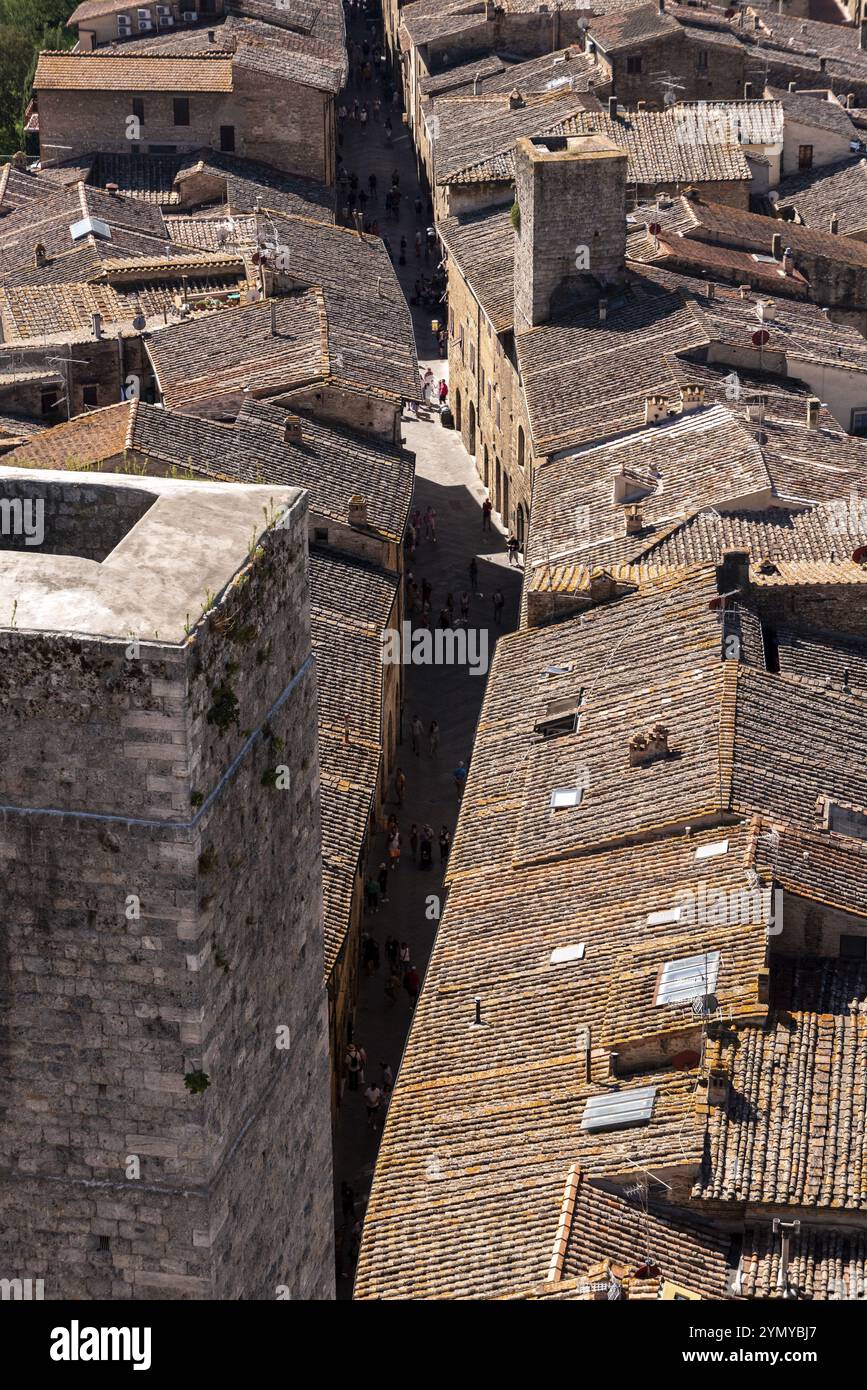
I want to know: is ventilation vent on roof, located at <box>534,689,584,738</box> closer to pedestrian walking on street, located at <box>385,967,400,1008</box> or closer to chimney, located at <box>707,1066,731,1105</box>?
pedestrian walking on street, located at <box>385,967,400,1008</box>

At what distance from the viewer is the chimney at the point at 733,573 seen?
44062 millimetres

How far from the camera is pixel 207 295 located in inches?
2453

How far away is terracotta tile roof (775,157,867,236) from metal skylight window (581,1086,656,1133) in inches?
1744

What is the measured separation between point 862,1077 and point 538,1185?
4.22 metres

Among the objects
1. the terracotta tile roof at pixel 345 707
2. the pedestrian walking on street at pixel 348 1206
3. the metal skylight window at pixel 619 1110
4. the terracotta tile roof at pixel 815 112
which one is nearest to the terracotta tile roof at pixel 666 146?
the terracotta tile roof at pixel 815 112

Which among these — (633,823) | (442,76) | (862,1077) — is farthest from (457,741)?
(442,76)

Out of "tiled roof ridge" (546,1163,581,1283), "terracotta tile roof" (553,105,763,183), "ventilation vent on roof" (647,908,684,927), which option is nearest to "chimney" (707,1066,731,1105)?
"tiled roof ridge" (546,1163,581,1283)

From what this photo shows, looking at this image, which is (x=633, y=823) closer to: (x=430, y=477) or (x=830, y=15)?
(x=430, y=477)

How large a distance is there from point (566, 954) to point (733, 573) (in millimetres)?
10571

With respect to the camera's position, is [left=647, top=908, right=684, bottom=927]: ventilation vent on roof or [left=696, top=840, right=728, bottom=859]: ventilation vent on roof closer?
[left=647, top=908, right=684, bottom=927]: ventilation vent on roof

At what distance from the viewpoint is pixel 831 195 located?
7525 cm

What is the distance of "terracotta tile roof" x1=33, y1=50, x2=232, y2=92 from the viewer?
77.9 meters

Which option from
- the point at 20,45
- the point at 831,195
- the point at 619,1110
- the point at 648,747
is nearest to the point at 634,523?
the point at 648,747

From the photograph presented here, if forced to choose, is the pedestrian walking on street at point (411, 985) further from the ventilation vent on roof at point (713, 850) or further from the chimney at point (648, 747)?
the ventilation vent on roof at point (713, 850)
